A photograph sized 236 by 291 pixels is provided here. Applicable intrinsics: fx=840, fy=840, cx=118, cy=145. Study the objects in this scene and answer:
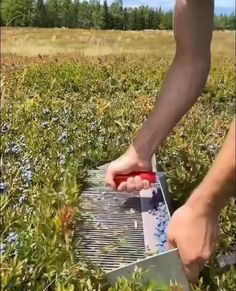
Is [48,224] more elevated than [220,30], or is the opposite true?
[220,30]

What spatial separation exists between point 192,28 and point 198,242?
17.8 inches

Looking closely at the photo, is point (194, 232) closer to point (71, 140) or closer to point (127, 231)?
point (127, 231)

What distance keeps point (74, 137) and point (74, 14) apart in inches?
11.4

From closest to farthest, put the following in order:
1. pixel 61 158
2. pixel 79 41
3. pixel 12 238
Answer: pixel 12 238 → pixel 61 158 → pixel 79 41

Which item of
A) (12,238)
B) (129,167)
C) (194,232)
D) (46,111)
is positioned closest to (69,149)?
(46,111)

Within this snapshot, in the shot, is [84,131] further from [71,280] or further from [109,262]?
[71,280]

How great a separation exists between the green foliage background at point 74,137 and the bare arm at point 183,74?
366mm

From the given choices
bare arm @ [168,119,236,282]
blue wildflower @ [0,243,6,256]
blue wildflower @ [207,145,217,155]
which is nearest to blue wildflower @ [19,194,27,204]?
blue wildflower @ [0,243,6,256]

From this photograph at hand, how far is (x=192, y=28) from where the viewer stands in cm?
122

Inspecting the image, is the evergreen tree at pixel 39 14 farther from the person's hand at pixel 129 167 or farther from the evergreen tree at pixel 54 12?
the person's hand at pixel 129 167

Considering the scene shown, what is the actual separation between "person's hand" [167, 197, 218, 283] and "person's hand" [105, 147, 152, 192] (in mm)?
375

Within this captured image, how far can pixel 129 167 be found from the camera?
126 cm

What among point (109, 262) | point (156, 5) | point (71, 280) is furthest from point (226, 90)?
point (71, 280)

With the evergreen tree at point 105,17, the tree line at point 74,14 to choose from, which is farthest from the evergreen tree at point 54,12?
the evergreen tree at point 105,17
